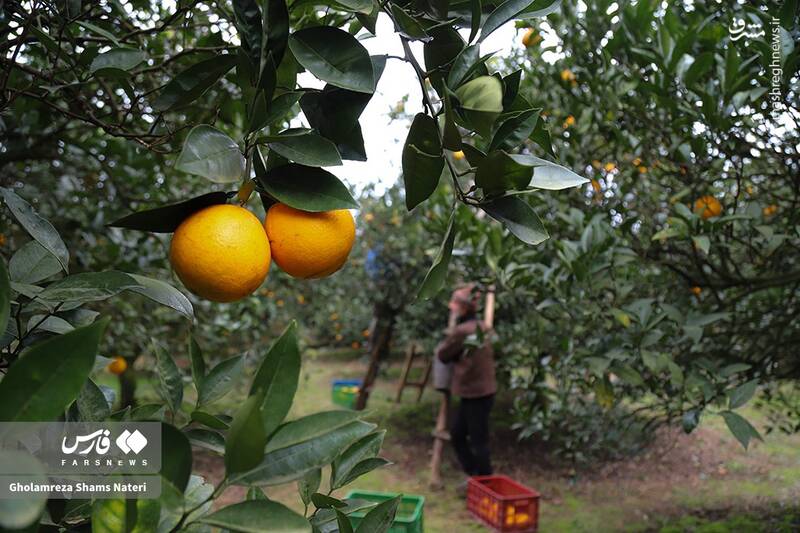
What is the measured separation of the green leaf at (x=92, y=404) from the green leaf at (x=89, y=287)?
94 mm

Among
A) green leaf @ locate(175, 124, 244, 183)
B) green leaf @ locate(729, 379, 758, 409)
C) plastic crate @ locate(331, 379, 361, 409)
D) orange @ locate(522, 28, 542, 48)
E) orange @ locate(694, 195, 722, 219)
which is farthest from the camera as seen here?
plastic crate @ locate(331, 379, 361, 409)

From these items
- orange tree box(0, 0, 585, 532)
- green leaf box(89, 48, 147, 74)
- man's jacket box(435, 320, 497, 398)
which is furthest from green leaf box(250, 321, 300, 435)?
man's jacket box(435, 320, 497, 398)

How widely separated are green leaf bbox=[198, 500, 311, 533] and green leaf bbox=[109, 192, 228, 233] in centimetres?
31

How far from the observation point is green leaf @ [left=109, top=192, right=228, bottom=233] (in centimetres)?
60

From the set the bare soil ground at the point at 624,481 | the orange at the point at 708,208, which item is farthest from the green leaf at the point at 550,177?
the bare soil ground at the point at 624,481

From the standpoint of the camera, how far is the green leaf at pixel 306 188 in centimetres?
61

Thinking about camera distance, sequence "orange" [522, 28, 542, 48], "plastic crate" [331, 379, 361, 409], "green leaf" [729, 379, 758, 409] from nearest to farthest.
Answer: "green leaf" [729, 379, 758, 409], "orange" [522, 28, 542, 48], "plastic crate" [331, 379, 361, 409]

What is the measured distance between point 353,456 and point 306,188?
314 millimetres

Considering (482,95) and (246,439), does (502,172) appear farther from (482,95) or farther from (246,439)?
(246,439)

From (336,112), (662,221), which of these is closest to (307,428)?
(336,112)

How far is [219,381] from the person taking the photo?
639 mm

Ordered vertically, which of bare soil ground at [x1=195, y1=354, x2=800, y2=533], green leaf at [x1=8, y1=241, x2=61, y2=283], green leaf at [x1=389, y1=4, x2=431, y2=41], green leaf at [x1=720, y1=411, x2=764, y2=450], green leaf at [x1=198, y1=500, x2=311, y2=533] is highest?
green leaf at [x1=389, y1=4, x2=431, y2=41]

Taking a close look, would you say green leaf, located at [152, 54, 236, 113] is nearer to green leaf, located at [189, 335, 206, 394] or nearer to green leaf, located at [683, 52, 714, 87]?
green leaf, located at [189, 335, 206, 394]

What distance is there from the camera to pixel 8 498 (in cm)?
33
